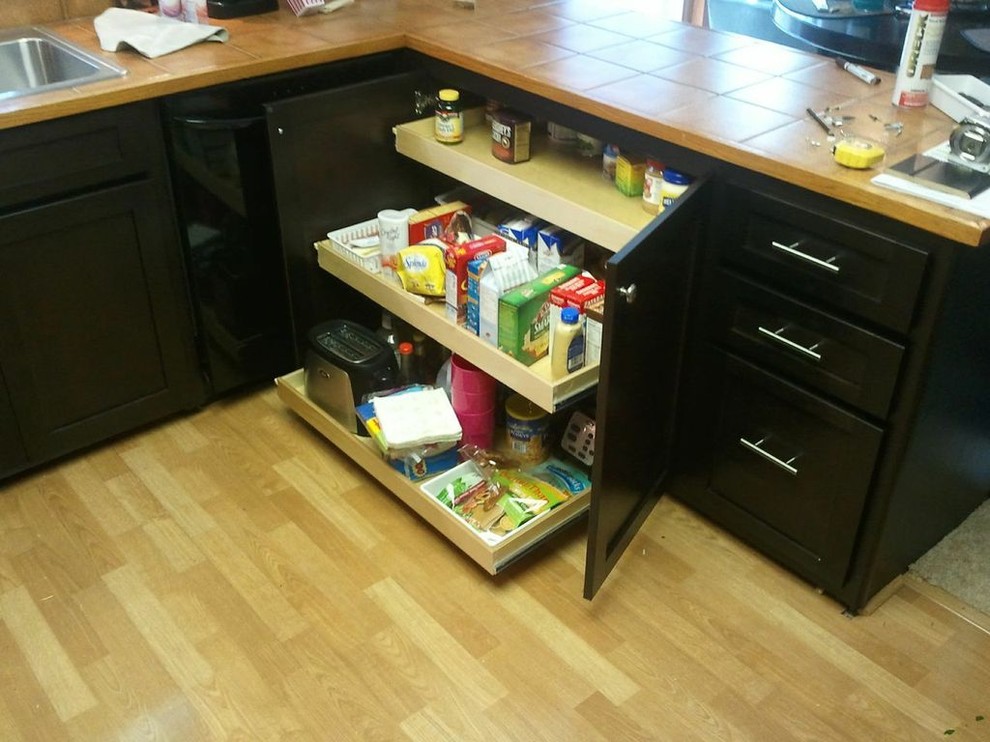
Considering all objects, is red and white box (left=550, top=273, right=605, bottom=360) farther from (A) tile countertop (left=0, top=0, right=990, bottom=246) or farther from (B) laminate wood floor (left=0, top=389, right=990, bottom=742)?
(B) laminate wood floor (left=0, top=389, right=990, bottom=742)

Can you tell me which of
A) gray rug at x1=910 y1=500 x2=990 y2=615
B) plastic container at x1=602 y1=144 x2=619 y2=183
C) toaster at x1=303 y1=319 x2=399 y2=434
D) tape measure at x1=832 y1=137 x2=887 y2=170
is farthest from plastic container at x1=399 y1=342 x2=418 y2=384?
gray rug at x1=910 y1=500 x2=990 y2=615

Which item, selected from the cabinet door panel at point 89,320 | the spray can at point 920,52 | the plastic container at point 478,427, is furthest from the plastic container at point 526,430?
the spray can at point 920,52

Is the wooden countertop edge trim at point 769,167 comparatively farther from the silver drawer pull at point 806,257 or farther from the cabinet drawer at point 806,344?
the cabinet drawer at point 806,344

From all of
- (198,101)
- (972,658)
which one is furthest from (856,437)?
(198,101)

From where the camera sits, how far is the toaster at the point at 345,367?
2.14 metres

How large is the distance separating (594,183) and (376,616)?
995 mm

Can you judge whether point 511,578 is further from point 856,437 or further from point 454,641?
point 856,437

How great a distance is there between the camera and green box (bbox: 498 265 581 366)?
6.03ft

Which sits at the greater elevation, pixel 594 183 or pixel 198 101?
pixel 198 101

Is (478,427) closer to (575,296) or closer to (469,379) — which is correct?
(469,379)

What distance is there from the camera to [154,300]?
216 centimetres

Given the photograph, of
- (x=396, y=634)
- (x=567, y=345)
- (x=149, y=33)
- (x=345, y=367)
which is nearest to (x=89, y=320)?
(x=345, y=367)

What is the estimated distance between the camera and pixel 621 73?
199 centimetres

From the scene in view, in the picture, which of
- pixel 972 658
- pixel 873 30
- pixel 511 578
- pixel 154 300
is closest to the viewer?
pixel 972 658
